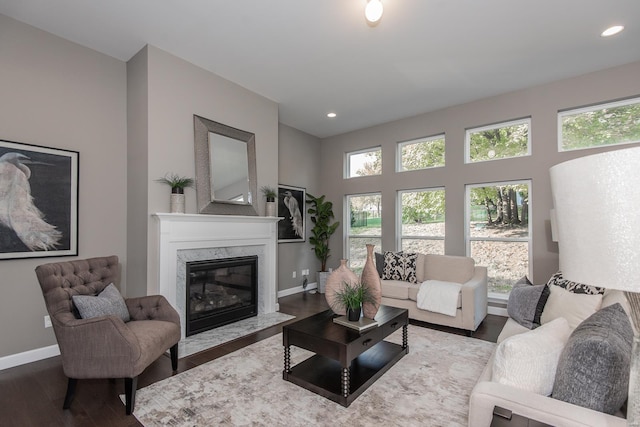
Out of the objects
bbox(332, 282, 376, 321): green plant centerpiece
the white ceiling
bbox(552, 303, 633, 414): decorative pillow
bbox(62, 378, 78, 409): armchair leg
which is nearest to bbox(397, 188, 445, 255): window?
the white ceiling

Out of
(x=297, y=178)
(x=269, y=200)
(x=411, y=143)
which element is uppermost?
(x=411, y=143)

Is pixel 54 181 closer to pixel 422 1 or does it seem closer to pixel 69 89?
pixel 69 89

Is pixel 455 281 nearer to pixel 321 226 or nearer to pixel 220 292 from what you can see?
pixel 321 226

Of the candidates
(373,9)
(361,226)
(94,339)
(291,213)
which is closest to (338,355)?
(94,339)

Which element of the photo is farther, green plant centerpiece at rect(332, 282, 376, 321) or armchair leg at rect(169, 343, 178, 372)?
armchair leg at rect(169, 343, 178, 372)

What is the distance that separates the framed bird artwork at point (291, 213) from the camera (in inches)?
218

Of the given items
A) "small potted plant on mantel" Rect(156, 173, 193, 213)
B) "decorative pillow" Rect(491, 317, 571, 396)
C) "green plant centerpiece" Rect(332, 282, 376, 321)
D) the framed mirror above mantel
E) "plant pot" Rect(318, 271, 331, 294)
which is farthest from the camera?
"plant pot" Rect(318, 271, 331, 294)

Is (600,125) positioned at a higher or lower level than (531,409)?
higher

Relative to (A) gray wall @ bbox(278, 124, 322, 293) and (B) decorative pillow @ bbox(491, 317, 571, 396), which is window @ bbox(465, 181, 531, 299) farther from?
(B) decorative pillow @ bbox(491, 317, 571, 396)

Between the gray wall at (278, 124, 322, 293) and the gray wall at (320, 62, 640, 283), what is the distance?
49 cm

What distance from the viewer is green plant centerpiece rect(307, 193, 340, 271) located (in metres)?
6.01

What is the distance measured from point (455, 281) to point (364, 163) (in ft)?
9.69

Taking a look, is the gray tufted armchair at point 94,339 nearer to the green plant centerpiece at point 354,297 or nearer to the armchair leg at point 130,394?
the armchair leg at point 130,394

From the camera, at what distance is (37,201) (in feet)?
9.50
